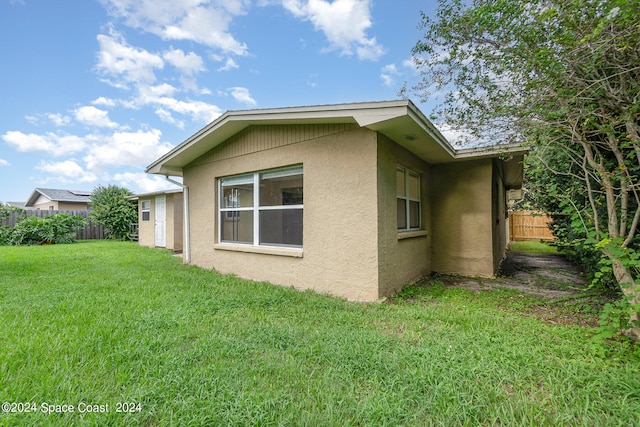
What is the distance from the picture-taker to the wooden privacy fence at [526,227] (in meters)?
15.2

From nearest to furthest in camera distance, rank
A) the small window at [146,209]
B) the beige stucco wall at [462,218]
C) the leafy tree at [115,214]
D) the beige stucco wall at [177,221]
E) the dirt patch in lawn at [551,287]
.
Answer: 1. the dirt patch in lawn at [551,287]
2. the beige stucco wall at [462,218]
3. the beige stucco wall at [177,221]
4. the small window at [146,209]
5. the leafy tree at [115,214]

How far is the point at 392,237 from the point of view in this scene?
500cm

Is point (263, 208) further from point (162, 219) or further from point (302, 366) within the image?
point (162, 219)

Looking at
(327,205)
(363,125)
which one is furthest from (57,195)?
(363,125)

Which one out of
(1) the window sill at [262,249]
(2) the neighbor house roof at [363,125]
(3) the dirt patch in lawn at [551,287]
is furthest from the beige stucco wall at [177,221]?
(3) the dirt patch in lawn at [551,287]

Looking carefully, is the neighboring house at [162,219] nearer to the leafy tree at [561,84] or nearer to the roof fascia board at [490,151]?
the roof fascia board at [490,151]

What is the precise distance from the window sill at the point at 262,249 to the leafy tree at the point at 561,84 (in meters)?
3.61

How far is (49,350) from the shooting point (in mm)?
2725

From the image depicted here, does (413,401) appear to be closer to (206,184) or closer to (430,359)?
(430,359)

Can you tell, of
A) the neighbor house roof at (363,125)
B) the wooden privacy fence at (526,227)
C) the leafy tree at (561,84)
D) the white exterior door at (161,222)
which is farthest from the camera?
the wooden privacy fence at (526,227)

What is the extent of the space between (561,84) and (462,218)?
4058 millimetres

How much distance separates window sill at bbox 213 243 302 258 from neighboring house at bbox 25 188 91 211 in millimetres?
22164

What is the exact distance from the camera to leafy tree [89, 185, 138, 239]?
16.5 m

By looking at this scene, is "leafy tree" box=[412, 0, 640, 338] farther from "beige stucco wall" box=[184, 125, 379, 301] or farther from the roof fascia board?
"beige stucco wall" box=[184, 125, 379, 301]
